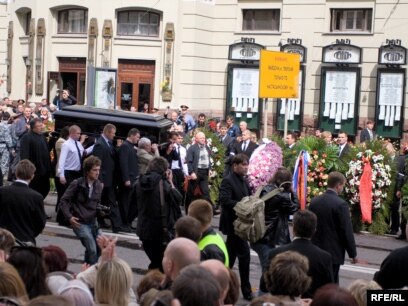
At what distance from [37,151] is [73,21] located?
669 inches

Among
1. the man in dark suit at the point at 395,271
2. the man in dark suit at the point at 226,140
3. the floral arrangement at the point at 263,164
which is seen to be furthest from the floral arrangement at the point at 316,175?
the man in dark suit at the point at 395,271

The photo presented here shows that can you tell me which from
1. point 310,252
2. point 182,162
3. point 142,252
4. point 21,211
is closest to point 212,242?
point 310,252

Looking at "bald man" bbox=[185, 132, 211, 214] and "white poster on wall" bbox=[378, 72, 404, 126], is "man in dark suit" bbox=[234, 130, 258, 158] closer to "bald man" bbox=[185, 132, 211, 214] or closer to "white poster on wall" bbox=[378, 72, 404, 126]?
"bald man" bbox=[185, 132, 211, 214]

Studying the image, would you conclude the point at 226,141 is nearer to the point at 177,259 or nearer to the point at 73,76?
the point at 73,76

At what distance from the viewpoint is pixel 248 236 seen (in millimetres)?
9789

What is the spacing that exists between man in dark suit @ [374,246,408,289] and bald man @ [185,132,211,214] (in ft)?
30.8

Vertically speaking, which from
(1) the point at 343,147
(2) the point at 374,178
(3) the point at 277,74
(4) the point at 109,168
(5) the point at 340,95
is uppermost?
(3) the point at 277,74

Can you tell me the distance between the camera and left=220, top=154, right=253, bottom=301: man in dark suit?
10.3m

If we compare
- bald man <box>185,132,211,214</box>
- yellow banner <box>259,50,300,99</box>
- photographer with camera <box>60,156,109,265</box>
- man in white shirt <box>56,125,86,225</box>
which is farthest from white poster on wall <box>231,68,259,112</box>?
photographer with camera <box>60,156,109,265</box>

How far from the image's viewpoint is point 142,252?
503 inches

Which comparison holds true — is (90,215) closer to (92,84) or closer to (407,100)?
(92,84)

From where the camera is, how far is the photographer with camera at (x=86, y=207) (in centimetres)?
1046

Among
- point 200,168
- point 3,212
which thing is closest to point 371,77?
point 200,168

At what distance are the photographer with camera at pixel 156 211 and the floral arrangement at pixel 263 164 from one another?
532cm
